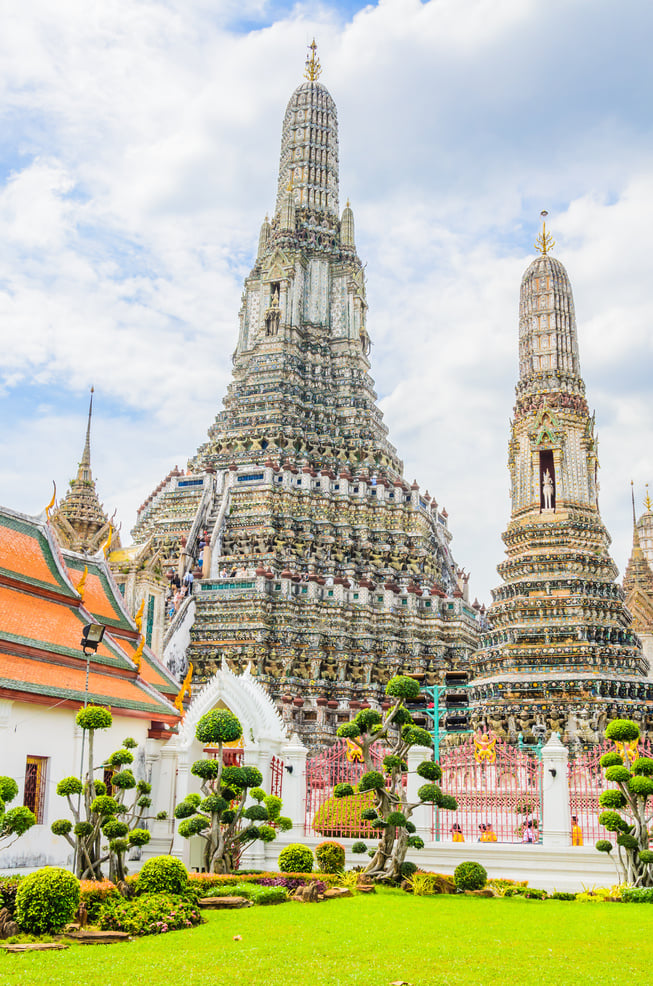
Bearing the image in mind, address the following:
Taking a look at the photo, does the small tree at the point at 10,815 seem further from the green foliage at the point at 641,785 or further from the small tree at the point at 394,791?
the green foliage at the point at 641,785

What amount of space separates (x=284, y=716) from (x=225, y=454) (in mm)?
16023

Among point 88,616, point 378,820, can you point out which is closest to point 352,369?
point 88,616

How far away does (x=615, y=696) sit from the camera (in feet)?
93.7

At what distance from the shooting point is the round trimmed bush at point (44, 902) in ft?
37.6

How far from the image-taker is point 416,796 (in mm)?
18781

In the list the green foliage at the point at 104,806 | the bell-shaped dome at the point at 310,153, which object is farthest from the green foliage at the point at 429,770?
the bell-shaped dome at the point at 310,153

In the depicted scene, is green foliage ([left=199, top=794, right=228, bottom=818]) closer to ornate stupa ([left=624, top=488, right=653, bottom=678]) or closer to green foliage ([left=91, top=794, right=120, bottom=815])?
green foliage ([left=91, top=794, right=120, bottom=815])

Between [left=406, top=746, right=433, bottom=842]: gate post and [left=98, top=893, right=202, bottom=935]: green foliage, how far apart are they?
668 cm

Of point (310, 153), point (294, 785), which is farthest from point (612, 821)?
point (310, 153)

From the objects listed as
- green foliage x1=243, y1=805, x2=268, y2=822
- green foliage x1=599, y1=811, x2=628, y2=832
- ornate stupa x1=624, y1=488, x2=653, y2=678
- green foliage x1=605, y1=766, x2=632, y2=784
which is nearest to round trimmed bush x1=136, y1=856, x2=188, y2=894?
green foliage x1=243, y1=805, x2=268, y2=822

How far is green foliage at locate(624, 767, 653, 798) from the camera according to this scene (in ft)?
50.7

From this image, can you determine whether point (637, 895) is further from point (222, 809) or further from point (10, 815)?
point (10, 815)

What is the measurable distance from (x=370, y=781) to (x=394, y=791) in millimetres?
1260

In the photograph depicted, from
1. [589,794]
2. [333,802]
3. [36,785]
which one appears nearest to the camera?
[36,785]
